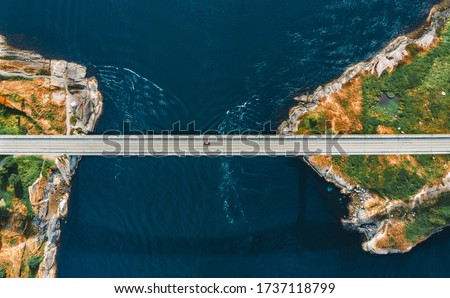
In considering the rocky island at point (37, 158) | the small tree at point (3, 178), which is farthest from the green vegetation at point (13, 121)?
the small tree at point (3, 178)

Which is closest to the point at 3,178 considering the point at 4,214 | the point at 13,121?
the point at 4,214

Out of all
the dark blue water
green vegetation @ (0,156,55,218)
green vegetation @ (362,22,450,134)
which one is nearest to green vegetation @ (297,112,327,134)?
the dark blue water

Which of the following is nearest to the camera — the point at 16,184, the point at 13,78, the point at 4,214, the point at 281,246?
the point at 4,214

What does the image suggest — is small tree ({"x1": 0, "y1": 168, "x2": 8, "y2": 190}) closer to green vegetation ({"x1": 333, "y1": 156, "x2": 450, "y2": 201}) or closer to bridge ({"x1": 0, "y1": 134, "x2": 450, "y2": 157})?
bridge ({"x1": 0, "y1": 134, "x2": 450, "y2": 157})

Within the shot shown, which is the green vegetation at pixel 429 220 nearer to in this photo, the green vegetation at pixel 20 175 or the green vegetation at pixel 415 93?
the green vegetation at pixel 415 93


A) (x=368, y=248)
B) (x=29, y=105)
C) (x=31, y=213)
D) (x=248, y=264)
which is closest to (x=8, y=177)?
(x=31, y=213)

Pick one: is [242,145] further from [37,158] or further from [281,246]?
[37,158]

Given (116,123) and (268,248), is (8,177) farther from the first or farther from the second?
(268,248)
